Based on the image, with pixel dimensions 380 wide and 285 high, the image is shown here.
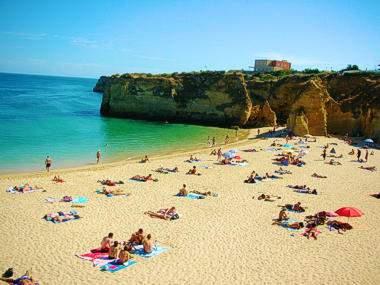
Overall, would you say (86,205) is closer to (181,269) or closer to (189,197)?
(189,197)

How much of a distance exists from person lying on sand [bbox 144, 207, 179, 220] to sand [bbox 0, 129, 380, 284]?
0.99 ft

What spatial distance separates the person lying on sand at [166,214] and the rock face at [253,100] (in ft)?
91.5

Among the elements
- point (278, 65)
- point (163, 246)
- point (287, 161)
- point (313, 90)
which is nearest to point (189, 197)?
point (163, 246)

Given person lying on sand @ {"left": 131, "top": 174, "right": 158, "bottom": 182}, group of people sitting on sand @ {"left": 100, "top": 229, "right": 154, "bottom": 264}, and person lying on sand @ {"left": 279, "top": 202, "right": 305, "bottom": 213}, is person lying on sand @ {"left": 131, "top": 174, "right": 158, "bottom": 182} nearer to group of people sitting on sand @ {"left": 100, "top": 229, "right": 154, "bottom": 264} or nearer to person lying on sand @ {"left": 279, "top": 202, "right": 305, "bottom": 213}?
person lying on sand @ {"left": 279, "top": 202, "right": 305, "bottom": 213}

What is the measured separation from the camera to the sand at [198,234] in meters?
11.3

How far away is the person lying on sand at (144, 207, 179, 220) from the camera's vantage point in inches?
629

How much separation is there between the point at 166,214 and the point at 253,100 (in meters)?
43.6

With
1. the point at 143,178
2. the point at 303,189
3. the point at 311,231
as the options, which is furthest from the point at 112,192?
the point at 303,189

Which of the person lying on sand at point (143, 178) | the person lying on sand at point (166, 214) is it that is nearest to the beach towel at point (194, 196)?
the person lying on sand at point (166, 214)

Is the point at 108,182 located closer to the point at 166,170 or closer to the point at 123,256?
the point at 166,170

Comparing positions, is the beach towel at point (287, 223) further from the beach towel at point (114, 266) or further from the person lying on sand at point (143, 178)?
the person lying on sand at point (143, 178)

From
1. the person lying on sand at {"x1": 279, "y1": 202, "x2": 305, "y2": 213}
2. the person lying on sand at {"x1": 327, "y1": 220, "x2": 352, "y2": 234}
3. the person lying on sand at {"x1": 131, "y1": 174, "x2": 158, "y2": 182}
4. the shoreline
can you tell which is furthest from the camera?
the shoreline

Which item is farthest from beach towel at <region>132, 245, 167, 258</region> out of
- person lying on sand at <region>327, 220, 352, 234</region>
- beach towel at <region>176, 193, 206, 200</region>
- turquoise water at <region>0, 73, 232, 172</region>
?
turquoise water at <region>0, 73, 232, 172</region>

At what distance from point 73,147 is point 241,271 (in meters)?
25.8
